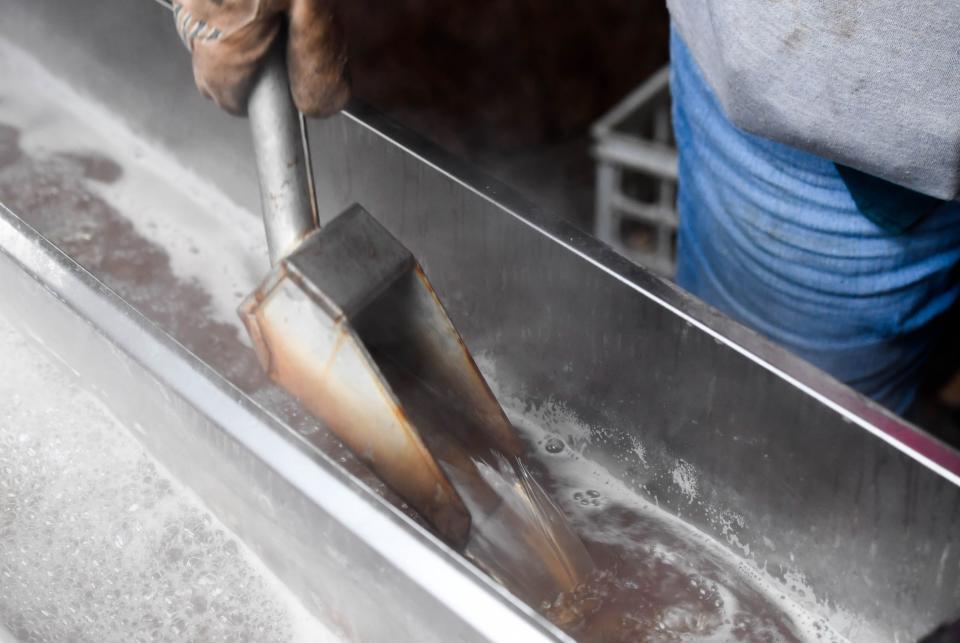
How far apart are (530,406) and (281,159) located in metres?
0.46

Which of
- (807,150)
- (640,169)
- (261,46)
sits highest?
(261,46)

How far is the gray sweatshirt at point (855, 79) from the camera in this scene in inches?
34.6

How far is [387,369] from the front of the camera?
0.99 meters

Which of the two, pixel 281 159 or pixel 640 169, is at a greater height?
pixel 281 159

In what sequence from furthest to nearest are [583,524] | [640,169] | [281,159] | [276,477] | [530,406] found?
[640,169] → [530,406] → [583,524] → [281,159] → [276,477]

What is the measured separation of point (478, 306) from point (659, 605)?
1.40 ft

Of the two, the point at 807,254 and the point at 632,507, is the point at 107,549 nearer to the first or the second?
the point at 632,507

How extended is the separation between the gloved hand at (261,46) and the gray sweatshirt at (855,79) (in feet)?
1.27

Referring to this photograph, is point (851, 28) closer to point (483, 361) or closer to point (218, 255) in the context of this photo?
point (483, 361)

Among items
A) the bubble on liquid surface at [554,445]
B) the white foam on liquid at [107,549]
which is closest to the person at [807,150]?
the bubble on liquid surface at [554,445]

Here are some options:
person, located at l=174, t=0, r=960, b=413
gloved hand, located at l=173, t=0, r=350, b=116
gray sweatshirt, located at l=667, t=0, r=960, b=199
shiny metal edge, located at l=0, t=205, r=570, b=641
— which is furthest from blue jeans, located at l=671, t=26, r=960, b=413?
shiny metal edge, located at l=0, t=205, r=570, b=641

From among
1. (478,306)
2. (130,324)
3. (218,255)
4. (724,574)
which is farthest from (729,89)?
(218,255)

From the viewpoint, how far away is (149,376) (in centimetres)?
92

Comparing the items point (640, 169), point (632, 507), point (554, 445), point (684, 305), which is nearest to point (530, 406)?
point (554, 445)
